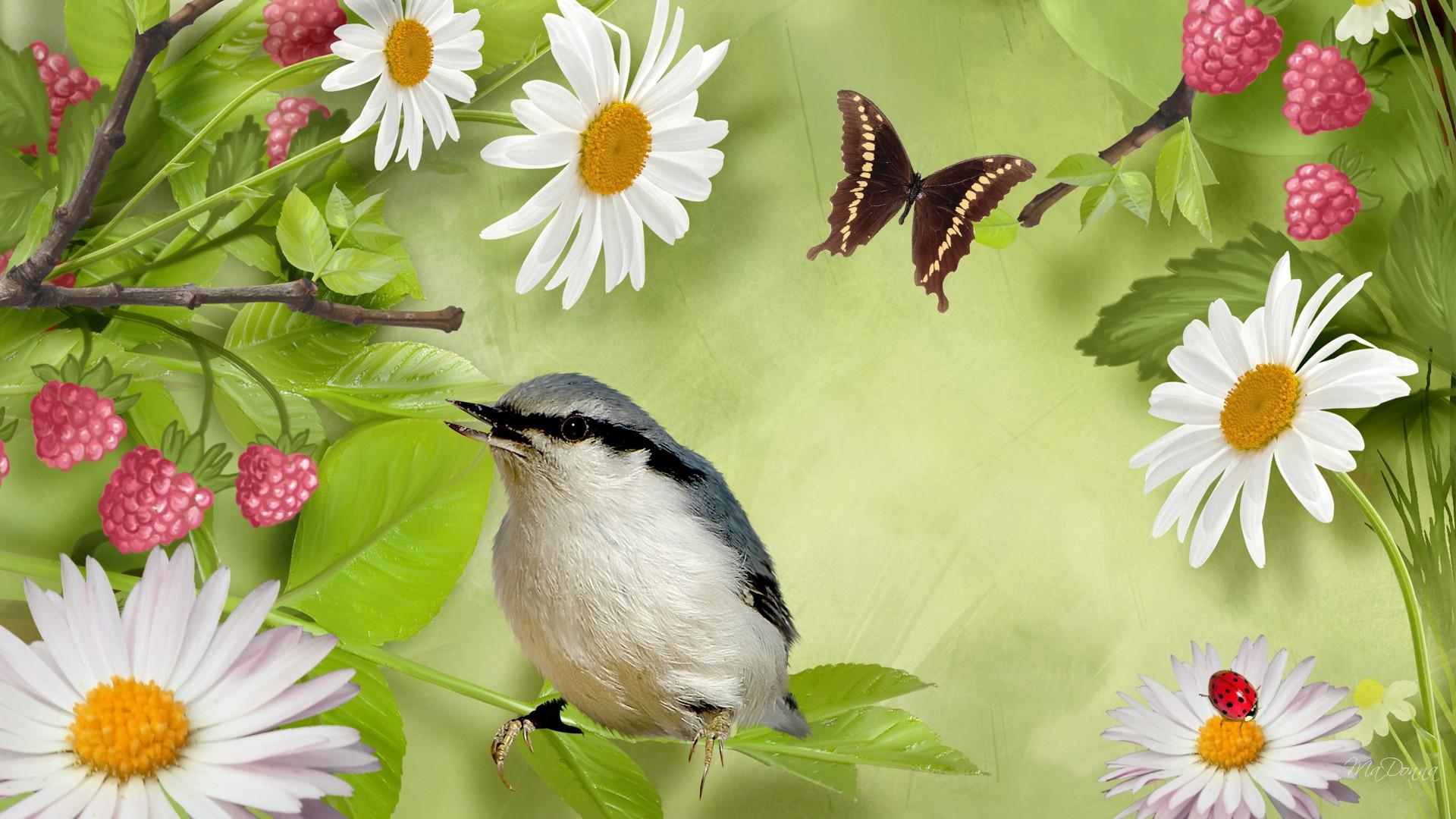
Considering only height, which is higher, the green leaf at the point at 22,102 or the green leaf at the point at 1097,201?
the green leaf at the point at 1097,201

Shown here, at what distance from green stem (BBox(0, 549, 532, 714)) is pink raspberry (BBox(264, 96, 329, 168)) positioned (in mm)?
285

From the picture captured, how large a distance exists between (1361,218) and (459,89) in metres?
0.64

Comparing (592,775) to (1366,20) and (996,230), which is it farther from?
(1366,20)

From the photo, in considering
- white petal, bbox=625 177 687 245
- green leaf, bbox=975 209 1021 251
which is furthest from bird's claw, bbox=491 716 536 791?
green leaf, bbox=975 209 1021 251

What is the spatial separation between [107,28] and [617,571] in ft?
1.50

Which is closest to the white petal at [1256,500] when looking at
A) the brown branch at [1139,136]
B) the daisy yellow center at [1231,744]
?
the daisy yellow center at [1231,744]

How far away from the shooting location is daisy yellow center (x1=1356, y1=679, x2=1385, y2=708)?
0.69 metres

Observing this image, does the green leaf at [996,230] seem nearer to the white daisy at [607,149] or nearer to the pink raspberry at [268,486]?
the white daisy at [607,149]

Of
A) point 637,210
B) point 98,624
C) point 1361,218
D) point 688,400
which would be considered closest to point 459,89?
point 637,210

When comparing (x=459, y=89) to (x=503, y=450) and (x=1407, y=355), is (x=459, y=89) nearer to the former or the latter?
(x=503, y=450)

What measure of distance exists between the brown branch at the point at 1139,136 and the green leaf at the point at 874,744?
0.36 meters

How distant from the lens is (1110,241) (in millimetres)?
692

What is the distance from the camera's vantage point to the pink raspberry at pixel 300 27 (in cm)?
62

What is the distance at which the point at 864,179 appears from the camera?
667mm
